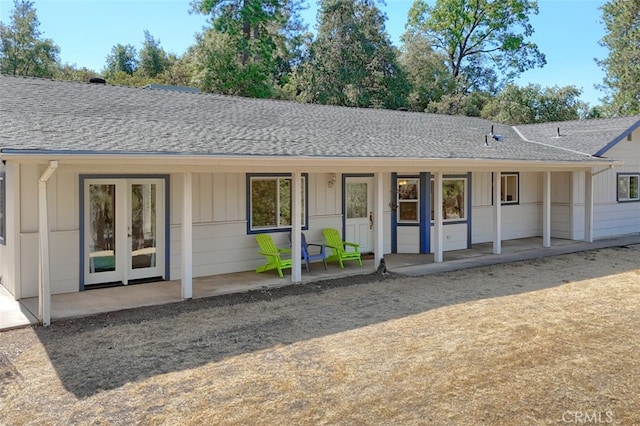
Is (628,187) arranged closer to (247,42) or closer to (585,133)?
(585,133)

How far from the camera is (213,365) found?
213 inches

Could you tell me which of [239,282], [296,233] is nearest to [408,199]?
[296,233]

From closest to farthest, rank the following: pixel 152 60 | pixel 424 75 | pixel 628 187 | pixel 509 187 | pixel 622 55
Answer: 1. pixel 509 187
2. pixel 628 187
3. pixel 424 75
4. pixel 622 55
5. pixel 152 60

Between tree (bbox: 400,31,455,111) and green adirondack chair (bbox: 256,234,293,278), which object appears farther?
tree (bbox: 400,31,455,111)

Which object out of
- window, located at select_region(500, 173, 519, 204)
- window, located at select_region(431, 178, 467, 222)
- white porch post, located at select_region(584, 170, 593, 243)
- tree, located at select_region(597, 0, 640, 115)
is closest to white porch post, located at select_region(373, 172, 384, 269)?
window, located at select_region(431, 178, 467, 222)

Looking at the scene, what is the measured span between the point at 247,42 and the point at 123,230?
2362 centimetres

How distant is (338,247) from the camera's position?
11.1 meters

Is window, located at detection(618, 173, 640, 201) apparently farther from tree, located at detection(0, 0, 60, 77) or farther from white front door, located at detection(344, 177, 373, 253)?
tree, located at detection(0, 0, 60, 77)

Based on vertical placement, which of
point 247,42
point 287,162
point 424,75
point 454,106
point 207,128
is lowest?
point 287,162

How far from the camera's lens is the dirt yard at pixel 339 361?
14.2ft

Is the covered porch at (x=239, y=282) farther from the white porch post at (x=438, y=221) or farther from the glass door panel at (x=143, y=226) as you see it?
the glass door panel at (x=143, y=226)

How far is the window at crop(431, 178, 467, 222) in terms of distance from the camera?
1341 centimetres

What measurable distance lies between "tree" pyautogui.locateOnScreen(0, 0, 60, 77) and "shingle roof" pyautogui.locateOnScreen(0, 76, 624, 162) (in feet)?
90.5

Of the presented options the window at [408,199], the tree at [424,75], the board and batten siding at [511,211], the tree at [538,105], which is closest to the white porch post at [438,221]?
the window at [408,199]
